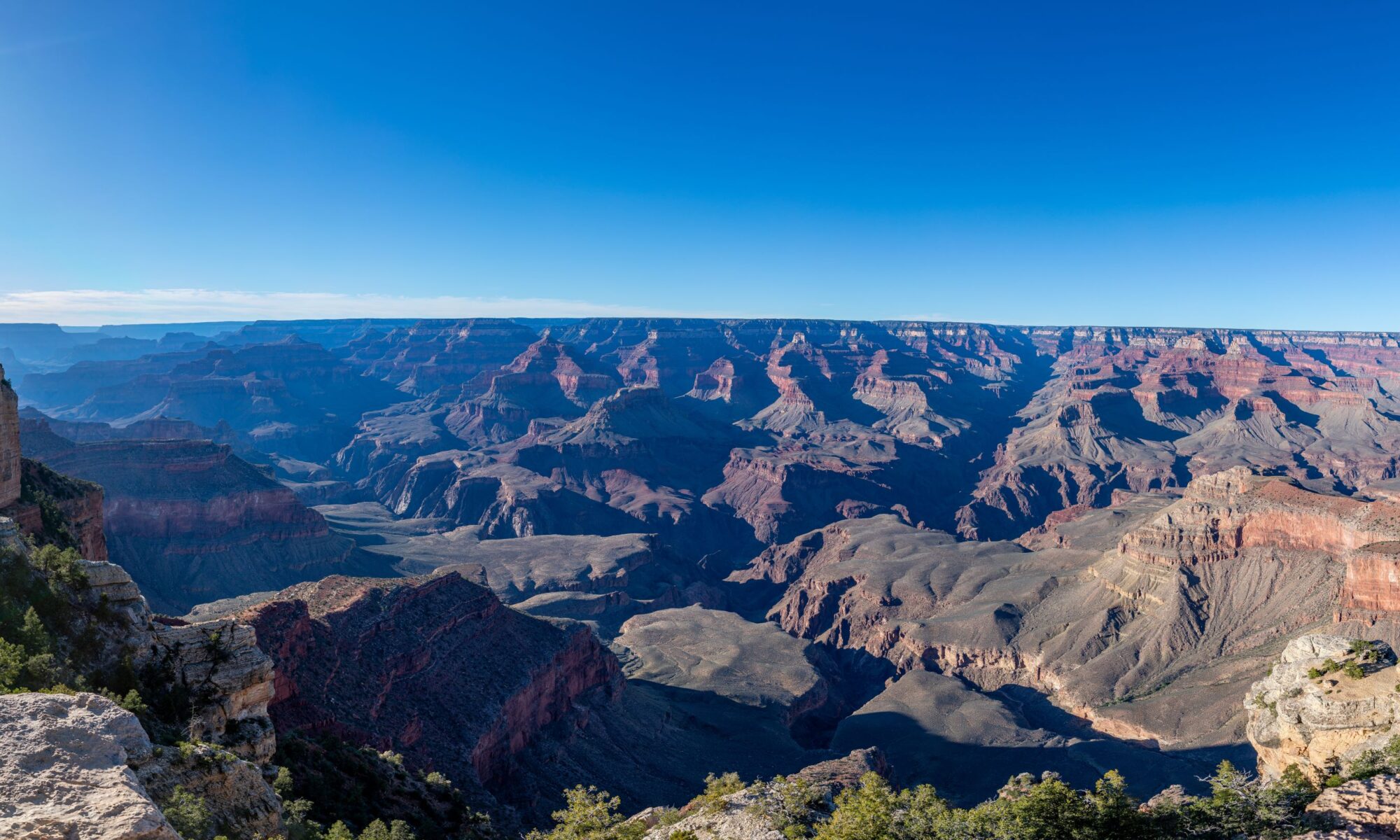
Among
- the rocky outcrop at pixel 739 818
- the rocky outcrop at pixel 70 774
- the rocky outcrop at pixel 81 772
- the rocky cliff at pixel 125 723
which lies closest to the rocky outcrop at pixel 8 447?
the rocky cliff at pixel 125 723

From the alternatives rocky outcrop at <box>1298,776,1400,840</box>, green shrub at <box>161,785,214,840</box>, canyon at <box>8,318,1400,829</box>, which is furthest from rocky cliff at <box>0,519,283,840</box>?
rocky outcrop at <box>1298,776,1400,840</box>

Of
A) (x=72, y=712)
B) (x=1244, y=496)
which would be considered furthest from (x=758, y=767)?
(x=1244, y=496)

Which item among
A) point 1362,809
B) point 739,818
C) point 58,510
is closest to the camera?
point 1362,809

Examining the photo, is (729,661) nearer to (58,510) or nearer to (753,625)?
(753,625)

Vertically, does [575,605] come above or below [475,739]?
below

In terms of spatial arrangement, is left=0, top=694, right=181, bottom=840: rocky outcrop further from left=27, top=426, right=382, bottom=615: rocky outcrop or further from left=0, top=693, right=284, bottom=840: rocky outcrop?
left=27, top=426, right=382, bottom=615: rocky outcrop

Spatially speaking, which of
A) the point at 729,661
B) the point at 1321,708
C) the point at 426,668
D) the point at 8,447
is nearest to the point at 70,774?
the point at 1321,708

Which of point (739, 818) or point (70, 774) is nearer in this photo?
point (70, 774)

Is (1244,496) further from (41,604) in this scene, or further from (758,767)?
(41,604)
